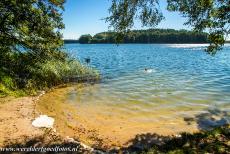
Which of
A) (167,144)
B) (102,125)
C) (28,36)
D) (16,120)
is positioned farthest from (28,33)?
(167,144)

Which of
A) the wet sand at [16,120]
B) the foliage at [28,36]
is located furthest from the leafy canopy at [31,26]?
the wet sand at [16,120]

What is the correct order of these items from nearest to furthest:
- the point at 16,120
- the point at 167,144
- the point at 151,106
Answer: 1. the point at 167,144
2. the point at 16,120
3. the point at 151,106

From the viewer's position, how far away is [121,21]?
15.4 meters

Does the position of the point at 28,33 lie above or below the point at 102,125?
above

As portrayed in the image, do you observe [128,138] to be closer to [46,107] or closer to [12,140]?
[12,140]

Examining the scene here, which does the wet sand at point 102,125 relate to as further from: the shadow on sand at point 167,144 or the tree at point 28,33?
the tree at point 28,33

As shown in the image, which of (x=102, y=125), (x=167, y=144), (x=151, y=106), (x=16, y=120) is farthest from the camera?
(x=151, y=106)

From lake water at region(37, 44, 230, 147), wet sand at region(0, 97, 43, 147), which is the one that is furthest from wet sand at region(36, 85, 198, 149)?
wet sand at region(0, 97, 43, 147)

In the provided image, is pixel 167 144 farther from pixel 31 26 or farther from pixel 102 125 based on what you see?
pixel 31 26

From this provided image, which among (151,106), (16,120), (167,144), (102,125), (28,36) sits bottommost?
(151,106)

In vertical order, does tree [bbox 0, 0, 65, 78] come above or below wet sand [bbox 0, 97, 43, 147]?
above

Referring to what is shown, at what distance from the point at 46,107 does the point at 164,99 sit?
10033 millimetres

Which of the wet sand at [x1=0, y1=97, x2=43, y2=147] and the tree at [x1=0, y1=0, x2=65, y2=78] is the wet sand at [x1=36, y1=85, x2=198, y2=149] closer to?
the wet sand at [x1=0, y1=97, x2=43, y2=147]

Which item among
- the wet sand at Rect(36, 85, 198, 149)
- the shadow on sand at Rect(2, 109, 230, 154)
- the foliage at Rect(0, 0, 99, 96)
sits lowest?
the wet sand at Rect(36, 85, 198, 149)
